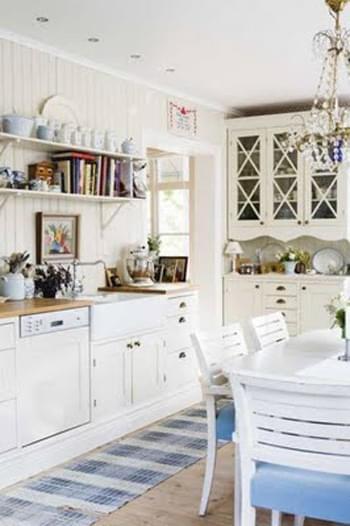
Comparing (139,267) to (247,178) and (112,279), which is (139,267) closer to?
(112,279)

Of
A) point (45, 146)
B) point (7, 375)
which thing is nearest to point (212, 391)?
point (7, 375)

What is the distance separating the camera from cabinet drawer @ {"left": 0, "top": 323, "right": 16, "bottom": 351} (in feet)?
12.0

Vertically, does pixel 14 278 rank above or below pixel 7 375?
above

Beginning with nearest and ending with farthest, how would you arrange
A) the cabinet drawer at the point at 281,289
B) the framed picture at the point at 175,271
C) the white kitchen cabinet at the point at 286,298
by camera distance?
the framed picture at the point at 175,271 < the white kitchen cabinet at the point at 286,298 < the cabinet drawer at the point at 281,289

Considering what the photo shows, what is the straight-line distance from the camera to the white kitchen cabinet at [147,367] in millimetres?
4844

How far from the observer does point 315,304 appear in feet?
Result: 20.5

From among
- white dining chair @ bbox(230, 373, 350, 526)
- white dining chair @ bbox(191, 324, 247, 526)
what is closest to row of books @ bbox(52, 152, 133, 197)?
white dining chair @ bbox(191, 324, 247, 526)

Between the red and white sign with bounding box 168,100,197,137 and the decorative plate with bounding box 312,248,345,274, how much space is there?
1.68 metres

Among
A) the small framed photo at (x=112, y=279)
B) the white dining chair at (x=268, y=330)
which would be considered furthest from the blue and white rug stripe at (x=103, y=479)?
the small framed photo at (x=112, y=279)

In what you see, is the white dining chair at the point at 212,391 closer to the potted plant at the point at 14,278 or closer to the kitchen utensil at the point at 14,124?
the potted plant at the point at 14,278

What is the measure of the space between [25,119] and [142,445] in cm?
223

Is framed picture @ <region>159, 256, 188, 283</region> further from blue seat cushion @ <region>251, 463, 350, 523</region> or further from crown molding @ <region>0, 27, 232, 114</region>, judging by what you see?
blue seat cushion @ <region>251, 463, 350, 523</region>

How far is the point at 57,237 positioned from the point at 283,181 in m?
2.61

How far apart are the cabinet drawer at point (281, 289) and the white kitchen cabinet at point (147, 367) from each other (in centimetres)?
163
